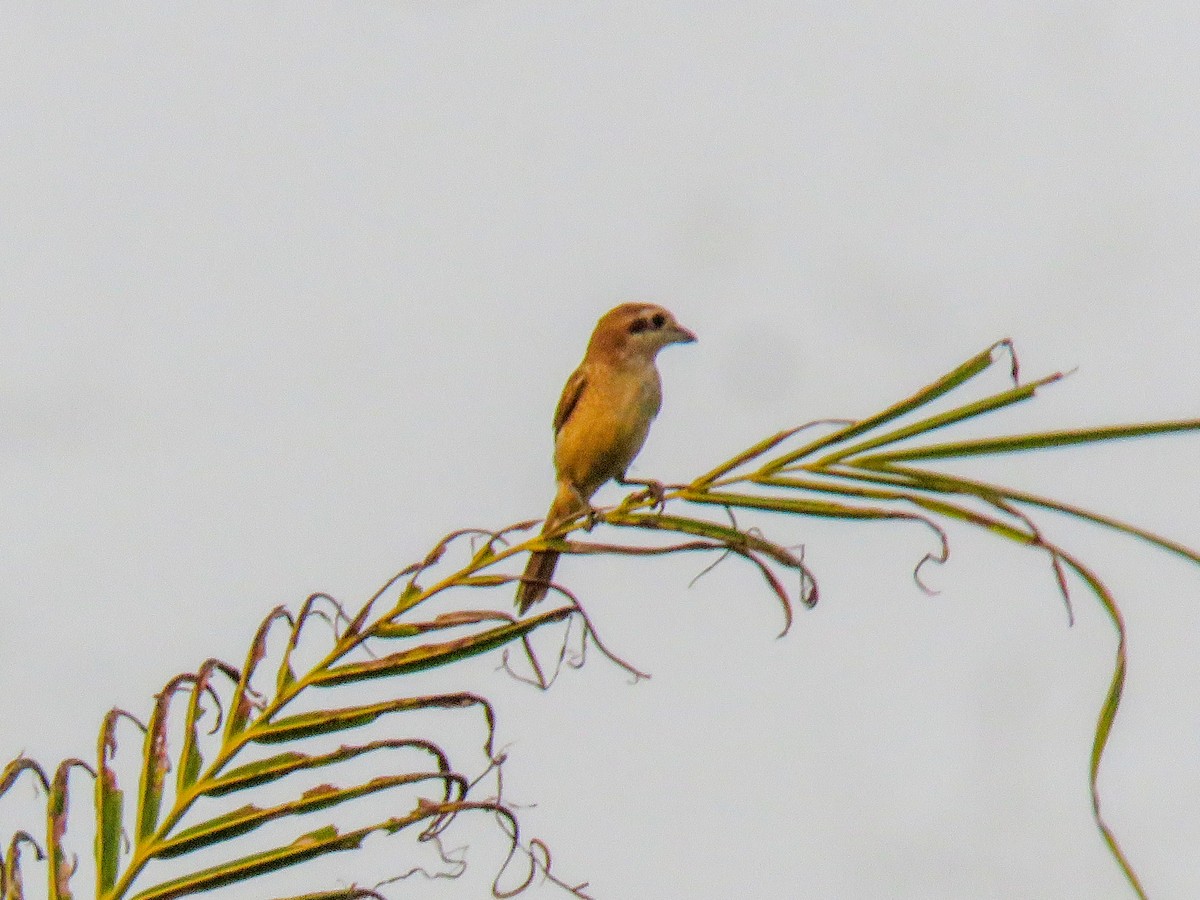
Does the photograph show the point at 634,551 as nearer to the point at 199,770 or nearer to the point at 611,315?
the point at 199,770

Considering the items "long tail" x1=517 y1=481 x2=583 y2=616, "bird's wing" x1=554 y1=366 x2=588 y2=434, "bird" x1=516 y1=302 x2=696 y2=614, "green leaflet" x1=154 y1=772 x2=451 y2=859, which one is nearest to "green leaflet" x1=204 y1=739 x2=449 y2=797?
"green leaflet" x1=154 y1=772 x2=451 y2=859

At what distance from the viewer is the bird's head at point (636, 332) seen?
708 centimetres

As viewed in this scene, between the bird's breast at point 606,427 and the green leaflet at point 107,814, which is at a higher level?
the bird's breast at point 606,427

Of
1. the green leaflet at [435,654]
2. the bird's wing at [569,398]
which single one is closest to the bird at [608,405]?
the bird's wing at [569,398]

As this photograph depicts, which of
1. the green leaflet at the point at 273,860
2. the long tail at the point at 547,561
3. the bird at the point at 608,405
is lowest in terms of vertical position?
the green leaflet at the point at 273,860

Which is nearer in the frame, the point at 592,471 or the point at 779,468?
the point at 779,468

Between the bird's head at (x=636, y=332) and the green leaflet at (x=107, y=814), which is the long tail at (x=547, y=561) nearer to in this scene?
the bird's head at (x=636, y=332)

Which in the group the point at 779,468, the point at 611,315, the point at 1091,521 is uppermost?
the point at 611,315

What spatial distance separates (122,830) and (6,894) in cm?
18

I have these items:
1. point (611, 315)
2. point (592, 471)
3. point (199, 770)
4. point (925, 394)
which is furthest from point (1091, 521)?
point (611, 315)

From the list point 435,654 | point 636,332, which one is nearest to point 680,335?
point 636,332

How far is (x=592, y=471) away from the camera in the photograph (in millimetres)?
6715

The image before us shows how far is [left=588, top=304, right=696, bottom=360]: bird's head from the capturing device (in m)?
7.08

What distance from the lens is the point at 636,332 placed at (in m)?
7.13
